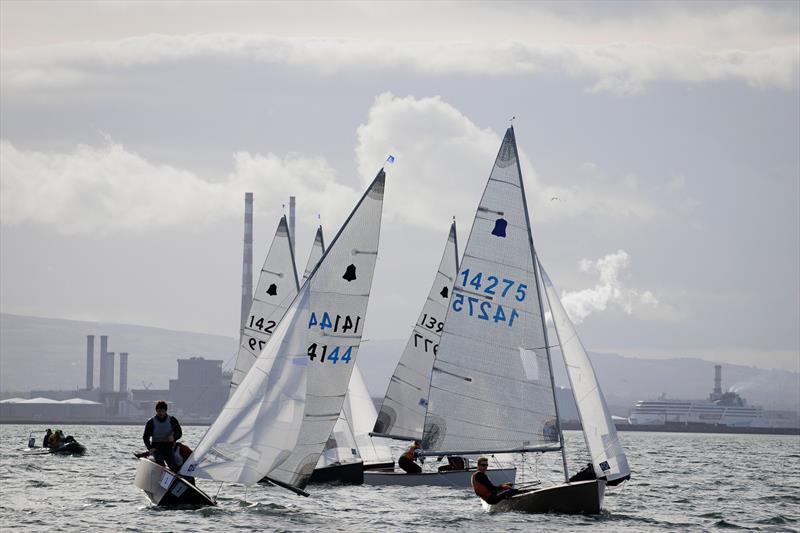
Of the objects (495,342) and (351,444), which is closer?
(495,342)

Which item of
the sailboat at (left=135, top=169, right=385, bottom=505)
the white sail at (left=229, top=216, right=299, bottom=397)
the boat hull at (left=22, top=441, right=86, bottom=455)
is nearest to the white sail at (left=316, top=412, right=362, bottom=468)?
the white sail at (left=229, top=216, right=299, bottom=397)

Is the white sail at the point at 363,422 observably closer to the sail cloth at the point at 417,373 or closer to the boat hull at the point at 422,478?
the sail cloth at the point at 417,373

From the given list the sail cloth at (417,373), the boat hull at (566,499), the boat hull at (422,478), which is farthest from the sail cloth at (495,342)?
the sail cloth at (417,373)

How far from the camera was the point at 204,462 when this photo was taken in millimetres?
30688

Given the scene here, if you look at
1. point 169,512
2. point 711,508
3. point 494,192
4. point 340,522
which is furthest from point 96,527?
point 711,508

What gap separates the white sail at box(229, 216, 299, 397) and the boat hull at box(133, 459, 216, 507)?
→ 1433cm

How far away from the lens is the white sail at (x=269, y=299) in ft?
156

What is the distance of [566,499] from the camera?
108ft

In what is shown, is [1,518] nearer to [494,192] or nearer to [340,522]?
[340,522]

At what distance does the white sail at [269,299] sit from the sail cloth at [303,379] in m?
14.8

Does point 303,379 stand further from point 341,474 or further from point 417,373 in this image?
point 417,373

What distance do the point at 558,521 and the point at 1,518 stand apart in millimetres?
13509

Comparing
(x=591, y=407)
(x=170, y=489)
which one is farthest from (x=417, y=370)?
(x=170, y=489)

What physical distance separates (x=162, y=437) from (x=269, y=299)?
17.0m
